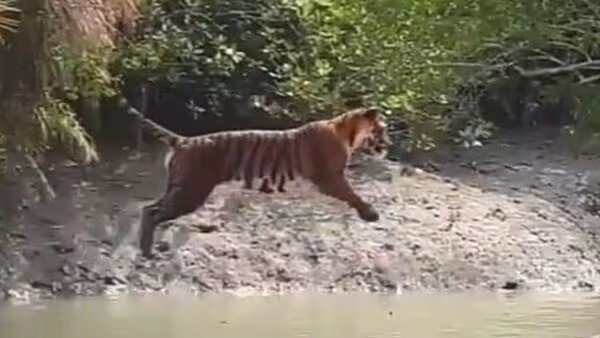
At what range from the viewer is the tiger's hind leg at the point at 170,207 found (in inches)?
431

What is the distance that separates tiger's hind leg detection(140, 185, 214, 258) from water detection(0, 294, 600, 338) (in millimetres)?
568

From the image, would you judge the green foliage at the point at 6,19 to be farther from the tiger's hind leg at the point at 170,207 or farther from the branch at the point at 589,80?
the branch at the point at 589,80

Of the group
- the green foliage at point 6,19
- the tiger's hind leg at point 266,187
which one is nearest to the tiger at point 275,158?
the tiger's hind leg at point 266,187

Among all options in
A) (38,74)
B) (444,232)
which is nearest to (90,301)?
(38,74)

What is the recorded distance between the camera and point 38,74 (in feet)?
29.6

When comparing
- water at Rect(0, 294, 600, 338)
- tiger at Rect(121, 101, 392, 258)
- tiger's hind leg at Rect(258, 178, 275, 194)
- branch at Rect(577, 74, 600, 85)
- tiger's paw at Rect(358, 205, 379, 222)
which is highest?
branch at Rect(577, 74, 600, 85)

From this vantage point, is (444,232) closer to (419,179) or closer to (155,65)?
(419,179)

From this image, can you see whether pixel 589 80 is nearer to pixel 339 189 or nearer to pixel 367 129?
pixel 367 129

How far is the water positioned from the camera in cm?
879

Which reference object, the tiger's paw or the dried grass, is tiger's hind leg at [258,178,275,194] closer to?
the tiger's paw

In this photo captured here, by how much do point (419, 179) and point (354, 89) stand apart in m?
2.21

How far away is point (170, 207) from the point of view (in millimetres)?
11023

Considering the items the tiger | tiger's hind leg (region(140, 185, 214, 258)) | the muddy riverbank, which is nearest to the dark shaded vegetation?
the tiger

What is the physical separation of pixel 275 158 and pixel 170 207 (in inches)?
30.1
